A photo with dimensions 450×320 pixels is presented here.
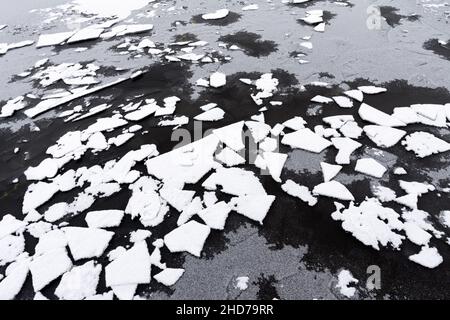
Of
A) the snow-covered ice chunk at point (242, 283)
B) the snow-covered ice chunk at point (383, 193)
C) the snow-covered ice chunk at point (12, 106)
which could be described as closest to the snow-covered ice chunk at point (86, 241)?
the snow-covered ice chunk at point (242, 283)

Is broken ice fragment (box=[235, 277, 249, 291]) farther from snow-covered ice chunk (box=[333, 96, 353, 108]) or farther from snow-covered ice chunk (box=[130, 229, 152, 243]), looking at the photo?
snow-covered ice chunk (box=[333, 96, 353, 108])

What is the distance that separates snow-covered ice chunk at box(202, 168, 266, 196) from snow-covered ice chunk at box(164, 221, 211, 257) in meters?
0.43

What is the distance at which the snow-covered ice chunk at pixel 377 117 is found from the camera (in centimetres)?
312

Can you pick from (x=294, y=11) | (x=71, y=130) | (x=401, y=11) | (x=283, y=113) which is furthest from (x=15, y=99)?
(x=401, y=11)

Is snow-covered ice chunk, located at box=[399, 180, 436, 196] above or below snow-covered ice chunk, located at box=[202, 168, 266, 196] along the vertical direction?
below

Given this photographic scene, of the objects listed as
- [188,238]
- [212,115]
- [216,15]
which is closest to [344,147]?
[212,115]

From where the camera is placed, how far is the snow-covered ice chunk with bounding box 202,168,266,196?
8.49ft

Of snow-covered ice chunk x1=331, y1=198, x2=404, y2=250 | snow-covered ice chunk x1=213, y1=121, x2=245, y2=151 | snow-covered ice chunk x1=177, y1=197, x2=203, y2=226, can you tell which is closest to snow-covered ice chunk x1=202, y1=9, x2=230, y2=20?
snow-covered ice chunk x1=213, y1=121, x2=245, y2=151

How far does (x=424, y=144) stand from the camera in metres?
2.87

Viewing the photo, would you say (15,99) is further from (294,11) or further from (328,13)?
(328,13)

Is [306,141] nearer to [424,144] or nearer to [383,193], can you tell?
[383,193]

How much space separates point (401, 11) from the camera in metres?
5.61

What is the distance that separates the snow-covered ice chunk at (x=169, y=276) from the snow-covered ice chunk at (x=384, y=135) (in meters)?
2.24

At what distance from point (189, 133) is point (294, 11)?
4.28 meters
